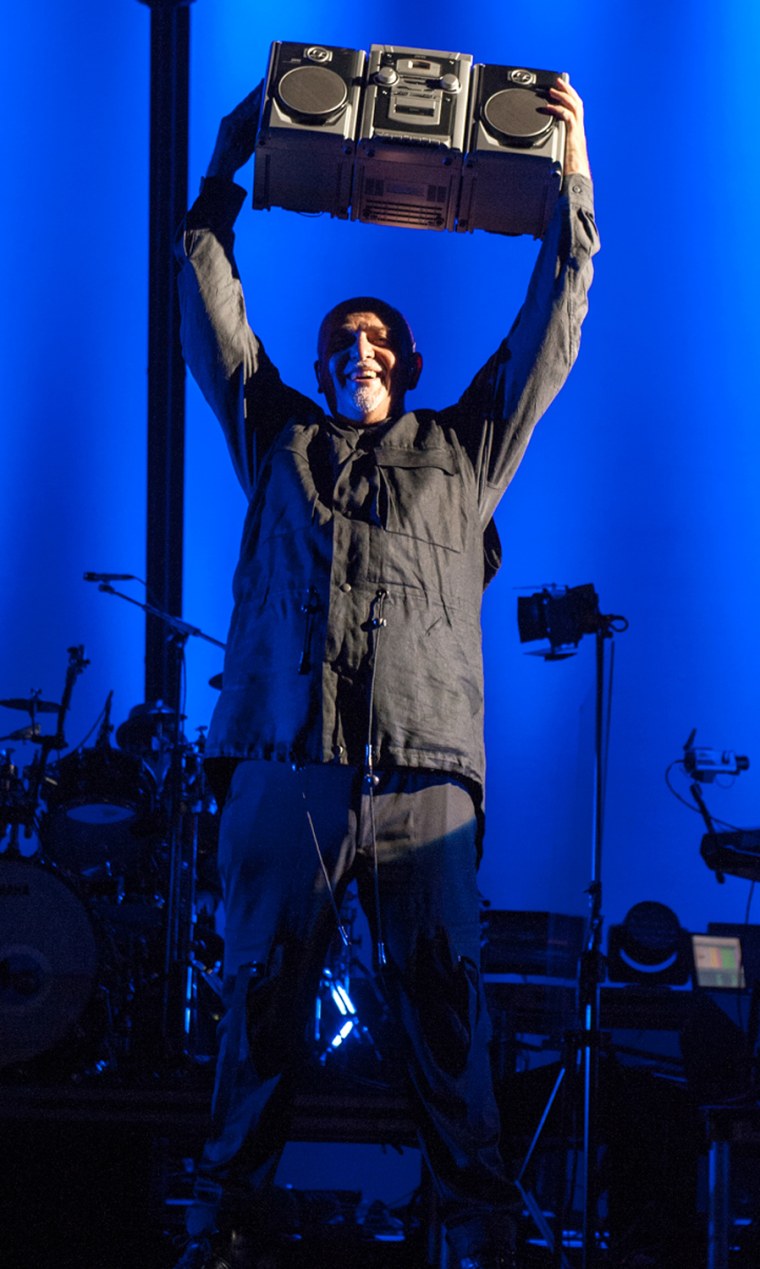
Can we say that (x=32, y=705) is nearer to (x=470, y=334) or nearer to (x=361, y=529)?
(x=470, y=334)

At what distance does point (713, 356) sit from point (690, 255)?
1.48 ft

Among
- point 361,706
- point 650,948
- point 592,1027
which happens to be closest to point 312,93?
point 361,706

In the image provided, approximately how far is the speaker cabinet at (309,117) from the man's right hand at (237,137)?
5cm

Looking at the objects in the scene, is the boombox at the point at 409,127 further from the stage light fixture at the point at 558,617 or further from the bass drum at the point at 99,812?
the bass drum at the point at 99,812

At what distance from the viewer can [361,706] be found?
1.90 metres

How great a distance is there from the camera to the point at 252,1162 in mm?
1721

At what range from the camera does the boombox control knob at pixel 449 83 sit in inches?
88.5

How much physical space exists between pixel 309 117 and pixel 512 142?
14.0 inches

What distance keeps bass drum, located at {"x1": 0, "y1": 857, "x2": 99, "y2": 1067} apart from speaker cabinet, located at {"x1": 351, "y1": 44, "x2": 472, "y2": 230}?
234cm

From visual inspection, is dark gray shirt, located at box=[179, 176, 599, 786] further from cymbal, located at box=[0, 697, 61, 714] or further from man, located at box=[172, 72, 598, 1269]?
cymbal, located at box=[0, 697, 61, 714]

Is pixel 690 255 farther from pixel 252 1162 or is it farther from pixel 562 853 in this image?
pixel 252 1162

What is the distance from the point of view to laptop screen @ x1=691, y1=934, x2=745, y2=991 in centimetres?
433

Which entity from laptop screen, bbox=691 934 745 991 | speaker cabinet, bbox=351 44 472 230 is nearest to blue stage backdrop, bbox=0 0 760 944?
laptop screen, bbox=691 934 745 991

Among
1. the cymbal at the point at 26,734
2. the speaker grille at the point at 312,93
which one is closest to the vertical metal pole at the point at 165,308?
the cymbal at the point at 26,734
